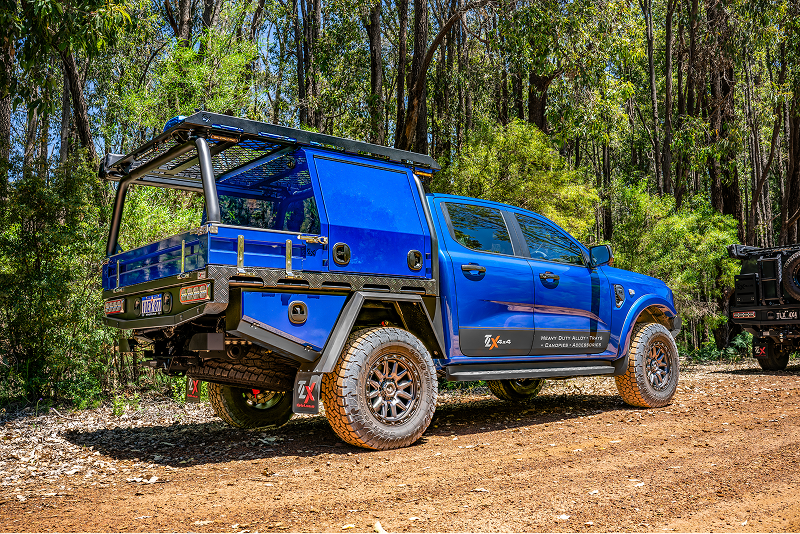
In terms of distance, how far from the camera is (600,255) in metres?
6.87

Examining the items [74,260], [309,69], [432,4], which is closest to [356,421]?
[74,260]

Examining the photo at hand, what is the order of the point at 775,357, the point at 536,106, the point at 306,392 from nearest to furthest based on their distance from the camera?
1. the point at 306,392
2. the point at 775,357
3. the point at 536,106

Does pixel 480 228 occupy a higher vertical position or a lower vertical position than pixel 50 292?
higher

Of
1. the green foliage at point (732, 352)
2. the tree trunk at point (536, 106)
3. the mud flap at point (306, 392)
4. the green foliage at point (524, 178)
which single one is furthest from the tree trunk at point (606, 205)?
the mud flap at point (306, 392)

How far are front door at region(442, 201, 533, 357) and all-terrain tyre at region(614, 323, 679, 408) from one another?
157 centimetres

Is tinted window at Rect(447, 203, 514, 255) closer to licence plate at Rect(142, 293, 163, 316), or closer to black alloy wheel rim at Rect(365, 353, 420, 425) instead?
black alloy wheel rim at Rect(365, 353, 420, 425)

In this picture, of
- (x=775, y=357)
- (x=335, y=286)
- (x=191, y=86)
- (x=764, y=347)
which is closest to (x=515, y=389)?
(x=335, y=286)

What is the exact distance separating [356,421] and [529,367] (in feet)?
6.87

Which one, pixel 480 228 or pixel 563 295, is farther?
pixel 563 295

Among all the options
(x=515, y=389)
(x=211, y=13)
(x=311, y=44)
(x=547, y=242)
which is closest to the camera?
(x=547, y=242)

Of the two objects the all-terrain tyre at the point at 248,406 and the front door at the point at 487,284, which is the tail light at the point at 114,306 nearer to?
the all-terrain tyre at the point at 248,406

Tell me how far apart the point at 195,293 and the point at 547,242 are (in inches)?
149

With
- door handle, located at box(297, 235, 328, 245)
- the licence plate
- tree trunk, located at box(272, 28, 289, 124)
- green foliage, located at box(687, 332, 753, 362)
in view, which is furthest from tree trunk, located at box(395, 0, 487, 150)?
tree trunk, located at box(272, 28, 289, 124)

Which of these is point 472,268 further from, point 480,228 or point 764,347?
point 764,347
